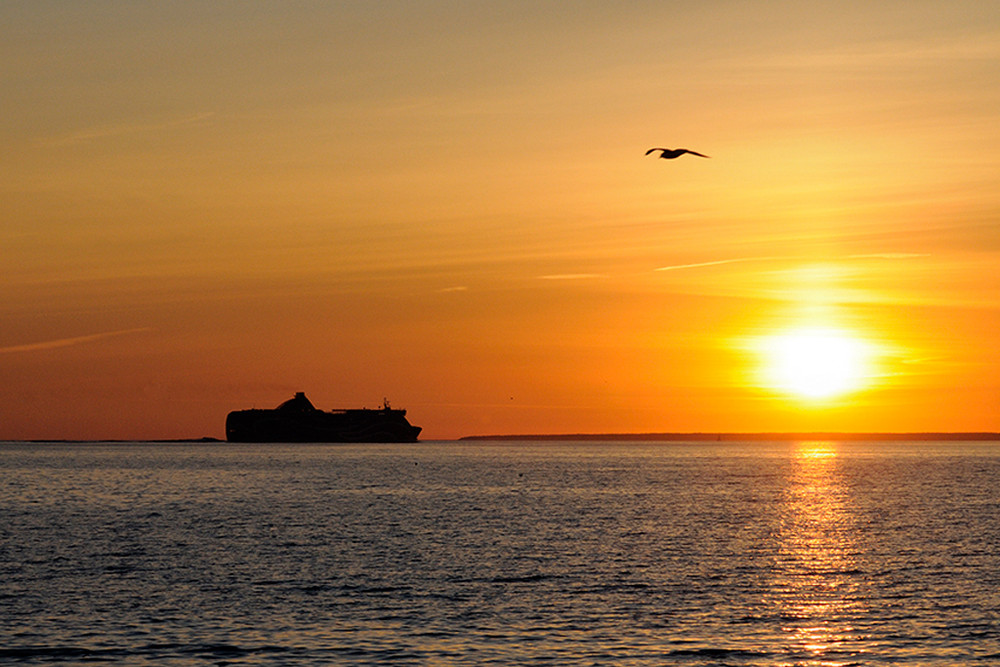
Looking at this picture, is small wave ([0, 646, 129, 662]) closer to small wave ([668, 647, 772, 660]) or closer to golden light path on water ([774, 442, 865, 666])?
small wave ([668, 647, 772, 660])

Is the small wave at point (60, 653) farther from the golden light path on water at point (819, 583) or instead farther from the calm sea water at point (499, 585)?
the golden light path on water at point (819, 583)

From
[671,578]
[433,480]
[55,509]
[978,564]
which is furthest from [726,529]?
[433,480]

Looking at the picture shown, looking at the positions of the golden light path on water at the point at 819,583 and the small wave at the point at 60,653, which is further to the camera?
the golden light path on water at the point at 819,583

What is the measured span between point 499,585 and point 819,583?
530 inches

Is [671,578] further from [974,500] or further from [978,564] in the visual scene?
[974,500]

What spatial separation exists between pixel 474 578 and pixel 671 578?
27.7ft

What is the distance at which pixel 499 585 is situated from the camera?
47656 millimetres

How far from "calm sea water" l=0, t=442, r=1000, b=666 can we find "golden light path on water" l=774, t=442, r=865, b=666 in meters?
0.16

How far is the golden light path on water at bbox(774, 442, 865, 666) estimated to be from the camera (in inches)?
1399

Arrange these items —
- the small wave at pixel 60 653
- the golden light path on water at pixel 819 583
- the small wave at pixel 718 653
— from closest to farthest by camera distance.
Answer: the small wave at pixel 60 653
the small wave at pixel 718 653
the golden light path on water at pixel 819 583

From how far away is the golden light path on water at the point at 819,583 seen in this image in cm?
3553

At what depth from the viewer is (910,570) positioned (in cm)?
5294

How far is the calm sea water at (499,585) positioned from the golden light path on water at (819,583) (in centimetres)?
16

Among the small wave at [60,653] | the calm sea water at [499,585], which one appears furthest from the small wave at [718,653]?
the small wave at [60,653]
